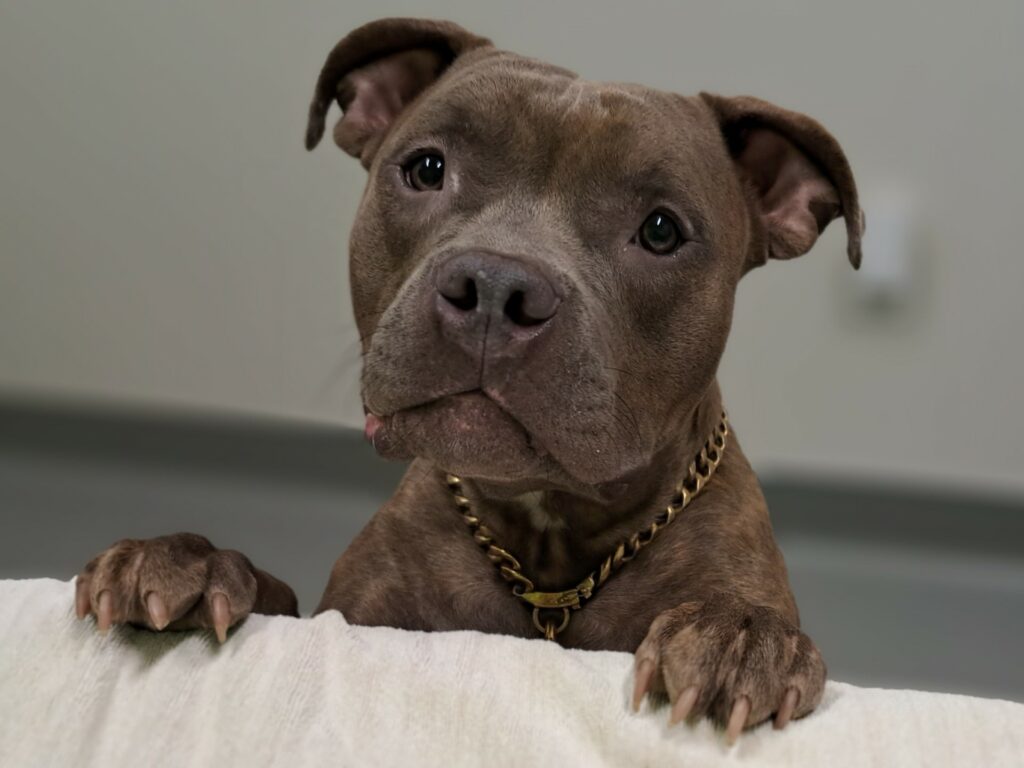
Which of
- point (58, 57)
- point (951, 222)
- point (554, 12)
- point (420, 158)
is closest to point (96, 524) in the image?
point (58, 57)

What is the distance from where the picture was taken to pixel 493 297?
1.82 metres

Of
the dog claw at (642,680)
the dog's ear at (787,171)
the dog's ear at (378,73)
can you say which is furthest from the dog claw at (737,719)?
the dog's ear at (378,73)

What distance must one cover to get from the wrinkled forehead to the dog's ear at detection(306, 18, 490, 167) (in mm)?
283

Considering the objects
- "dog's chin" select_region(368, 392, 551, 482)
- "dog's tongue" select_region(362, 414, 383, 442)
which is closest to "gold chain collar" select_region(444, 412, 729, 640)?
"dog's tongue" select_region(362, 414, 383, 442)

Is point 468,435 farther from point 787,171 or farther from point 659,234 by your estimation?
point 787,171

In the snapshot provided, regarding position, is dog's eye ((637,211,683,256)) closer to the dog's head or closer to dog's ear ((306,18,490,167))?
the dog's head

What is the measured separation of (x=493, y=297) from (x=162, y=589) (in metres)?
0.65

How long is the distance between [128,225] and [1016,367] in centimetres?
310

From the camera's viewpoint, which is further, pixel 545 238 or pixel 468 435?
pixel 545 238

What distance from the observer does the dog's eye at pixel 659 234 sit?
2.23 metres

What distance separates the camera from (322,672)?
181 centimetres

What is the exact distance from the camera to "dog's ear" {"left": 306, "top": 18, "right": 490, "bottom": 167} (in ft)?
8.46

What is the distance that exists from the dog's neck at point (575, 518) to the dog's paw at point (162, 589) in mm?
540

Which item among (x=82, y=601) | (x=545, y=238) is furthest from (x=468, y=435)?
(x=82, y=601)
